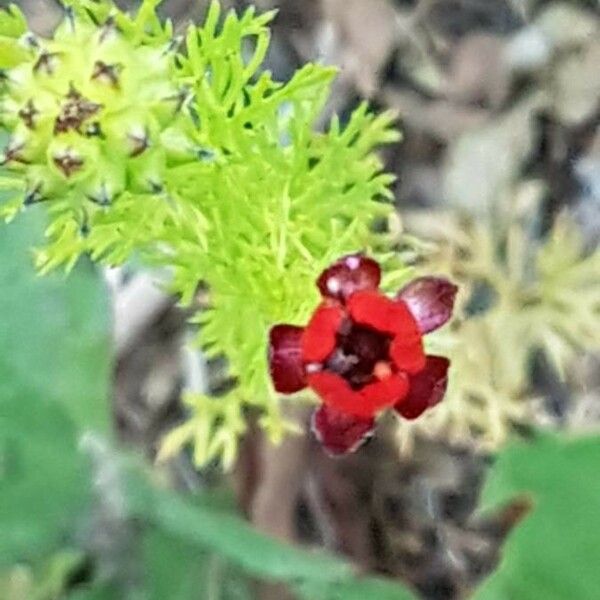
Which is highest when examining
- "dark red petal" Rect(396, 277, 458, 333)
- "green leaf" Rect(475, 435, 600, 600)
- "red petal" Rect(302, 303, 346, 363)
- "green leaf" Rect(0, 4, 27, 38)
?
"green leaf" Rect(0, 4, 27, 38)

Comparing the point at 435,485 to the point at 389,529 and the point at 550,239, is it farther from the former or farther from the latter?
the point at 550,239

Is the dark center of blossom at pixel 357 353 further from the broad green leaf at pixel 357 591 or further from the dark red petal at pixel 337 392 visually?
the broad green leaf at pixel 357 591

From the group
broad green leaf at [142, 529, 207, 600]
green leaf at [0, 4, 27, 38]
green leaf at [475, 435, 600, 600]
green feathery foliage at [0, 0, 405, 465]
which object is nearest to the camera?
green feathery foliage at [0, 0, 405, 465]

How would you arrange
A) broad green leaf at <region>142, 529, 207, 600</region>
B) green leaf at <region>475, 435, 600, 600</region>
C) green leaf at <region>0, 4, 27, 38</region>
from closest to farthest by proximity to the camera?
green leaf at <region>0, 4, 27, 38</region>, green leaf at <region>475, 435, 600, 600</region>, broad green leaf at <region>142, 529, 207, 600</region>

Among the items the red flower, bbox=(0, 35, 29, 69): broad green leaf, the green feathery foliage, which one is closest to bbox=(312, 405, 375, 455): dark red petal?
the red flower

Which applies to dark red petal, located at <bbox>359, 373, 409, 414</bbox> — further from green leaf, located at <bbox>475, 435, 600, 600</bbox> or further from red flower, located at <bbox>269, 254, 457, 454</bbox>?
green leaf, located at <bbox>475, 435, 600, 600</bbox>

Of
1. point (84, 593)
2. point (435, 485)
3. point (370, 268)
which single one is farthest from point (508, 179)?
point (370, 268)
